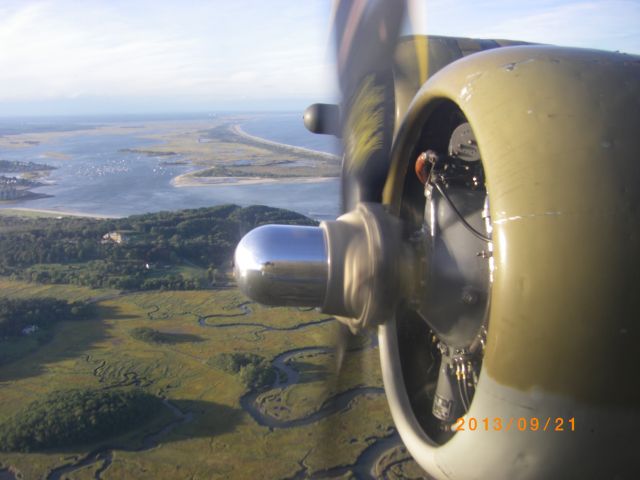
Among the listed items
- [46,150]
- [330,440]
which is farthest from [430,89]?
[46,150]

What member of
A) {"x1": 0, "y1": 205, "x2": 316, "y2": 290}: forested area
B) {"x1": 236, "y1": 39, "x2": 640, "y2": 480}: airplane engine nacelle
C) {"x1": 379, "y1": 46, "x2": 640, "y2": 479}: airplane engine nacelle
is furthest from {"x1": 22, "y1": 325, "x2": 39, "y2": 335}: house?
{"x1": 379, "y1": 46, "x2": 640, "y2": 479}: airplane engine nacelle

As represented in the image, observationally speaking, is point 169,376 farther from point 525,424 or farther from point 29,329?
point 525,424

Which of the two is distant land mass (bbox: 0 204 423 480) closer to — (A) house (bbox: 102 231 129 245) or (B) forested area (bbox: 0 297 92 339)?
(B) forested area (bbox: 0 297 92 339)

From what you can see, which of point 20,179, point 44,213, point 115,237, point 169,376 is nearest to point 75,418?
point 169,376

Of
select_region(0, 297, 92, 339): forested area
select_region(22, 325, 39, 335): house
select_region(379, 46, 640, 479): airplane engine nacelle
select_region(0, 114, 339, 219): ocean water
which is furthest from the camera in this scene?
select_region(0, 114, 339, 219): ocean water

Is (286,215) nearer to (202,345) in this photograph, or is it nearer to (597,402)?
(202,345)
